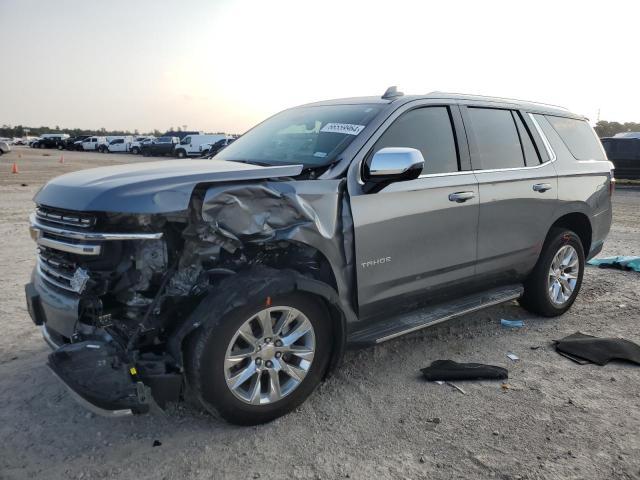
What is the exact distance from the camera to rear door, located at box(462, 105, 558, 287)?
432 cm

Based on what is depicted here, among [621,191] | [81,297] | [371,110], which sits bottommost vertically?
[621,191]

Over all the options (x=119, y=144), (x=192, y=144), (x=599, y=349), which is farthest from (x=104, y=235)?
(x=119, y=144)

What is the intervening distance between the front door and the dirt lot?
0.62 meters

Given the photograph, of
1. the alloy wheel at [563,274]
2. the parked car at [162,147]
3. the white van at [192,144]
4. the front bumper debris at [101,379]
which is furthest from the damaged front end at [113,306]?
the parked car at [162,147]

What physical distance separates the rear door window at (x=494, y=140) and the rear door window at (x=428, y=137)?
27 cm

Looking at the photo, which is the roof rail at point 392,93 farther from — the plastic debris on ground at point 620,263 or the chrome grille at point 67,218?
the plastic debris on ground at point 620,263

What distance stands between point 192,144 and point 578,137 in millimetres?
34857

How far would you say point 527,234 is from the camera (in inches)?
185

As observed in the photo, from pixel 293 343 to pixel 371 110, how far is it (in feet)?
5.82

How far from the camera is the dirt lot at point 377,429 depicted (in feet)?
9.20

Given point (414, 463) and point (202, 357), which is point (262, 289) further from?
point (414, 463)

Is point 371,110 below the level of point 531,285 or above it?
above

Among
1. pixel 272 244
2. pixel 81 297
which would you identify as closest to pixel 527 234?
pixel 272 244

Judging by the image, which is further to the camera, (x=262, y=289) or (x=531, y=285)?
(x=531, y=285)
